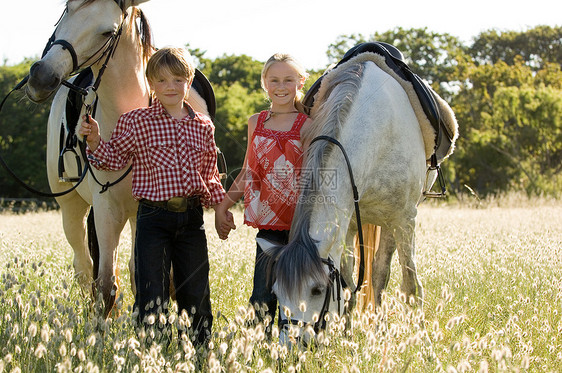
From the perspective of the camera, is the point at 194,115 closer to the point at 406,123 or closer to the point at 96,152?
the point at 96,152

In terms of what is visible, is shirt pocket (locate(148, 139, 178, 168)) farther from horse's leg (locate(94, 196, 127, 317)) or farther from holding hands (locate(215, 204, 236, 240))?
horse's leg (locate(94, 196, 127, 317))

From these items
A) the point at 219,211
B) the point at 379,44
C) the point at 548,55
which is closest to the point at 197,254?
the point at 219,211

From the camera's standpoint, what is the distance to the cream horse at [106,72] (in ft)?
11.9

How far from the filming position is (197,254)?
3787 mm

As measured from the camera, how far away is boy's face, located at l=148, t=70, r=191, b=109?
148 inches

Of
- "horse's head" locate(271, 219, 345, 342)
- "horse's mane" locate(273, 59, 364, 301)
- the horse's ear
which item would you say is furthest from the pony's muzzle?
"horse's head" locate(271, 219, 345, 342)

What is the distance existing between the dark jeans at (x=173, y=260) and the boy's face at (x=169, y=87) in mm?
682

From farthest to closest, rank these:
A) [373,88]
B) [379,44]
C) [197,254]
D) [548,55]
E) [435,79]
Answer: [548,55], [435,79], [379,44], [373,88], [197,254]

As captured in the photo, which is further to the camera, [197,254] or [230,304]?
[230,304]

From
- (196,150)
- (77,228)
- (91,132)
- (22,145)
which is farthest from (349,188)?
(22,145)

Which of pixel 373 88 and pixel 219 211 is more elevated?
pixel 373 88

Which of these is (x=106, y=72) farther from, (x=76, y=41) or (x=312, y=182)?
(x=312, y=182)

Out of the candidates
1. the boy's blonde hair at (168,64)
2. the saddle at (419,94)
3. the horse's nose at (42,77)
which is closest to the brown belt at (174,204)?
the boy's blonde hair at (168,64)

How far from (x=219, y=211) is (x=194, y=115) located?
0.65m
